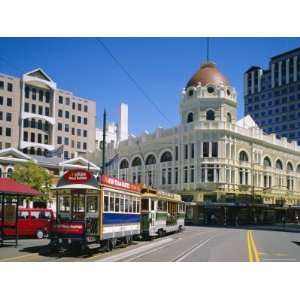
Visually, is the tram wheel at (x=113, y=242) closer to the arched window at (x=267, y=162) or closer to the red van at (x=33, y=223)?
the red van at (x=33, y=223)

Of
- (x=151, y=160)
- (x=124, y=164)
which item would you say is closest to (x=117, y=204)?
→ (x=151, y=160)

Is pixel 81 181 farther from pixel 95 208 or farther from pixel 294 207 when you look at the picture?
pixel 294 207

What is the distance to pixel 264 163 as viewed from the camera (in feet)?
250

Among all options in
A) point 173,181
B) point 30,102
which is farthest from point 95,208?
point 173,181

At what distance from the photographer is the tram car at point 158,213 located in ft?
93.0

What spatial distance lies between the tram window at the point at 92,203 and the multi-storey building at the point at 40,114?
19.1ft

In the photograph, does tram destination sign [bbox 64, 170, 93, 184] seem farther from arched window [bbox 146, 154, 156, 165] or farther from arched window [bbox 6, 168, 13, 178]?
arched window [bbox 146, 154, 156, 165]

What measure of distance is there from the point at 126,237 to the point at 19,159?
31.3 metres

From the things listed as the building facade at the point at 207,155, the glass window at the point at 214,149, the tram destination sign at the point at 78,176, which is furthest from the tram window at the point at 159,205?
the glass window at the point at 214,149

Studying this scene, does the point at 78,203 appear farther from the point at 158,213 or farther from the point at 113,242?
the point at 158,213

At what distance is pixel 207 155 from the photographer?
223 feet

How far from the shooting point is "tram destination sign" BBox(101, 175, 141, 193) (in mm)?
19941

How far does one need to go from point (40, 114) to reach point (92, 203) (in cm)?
1725
